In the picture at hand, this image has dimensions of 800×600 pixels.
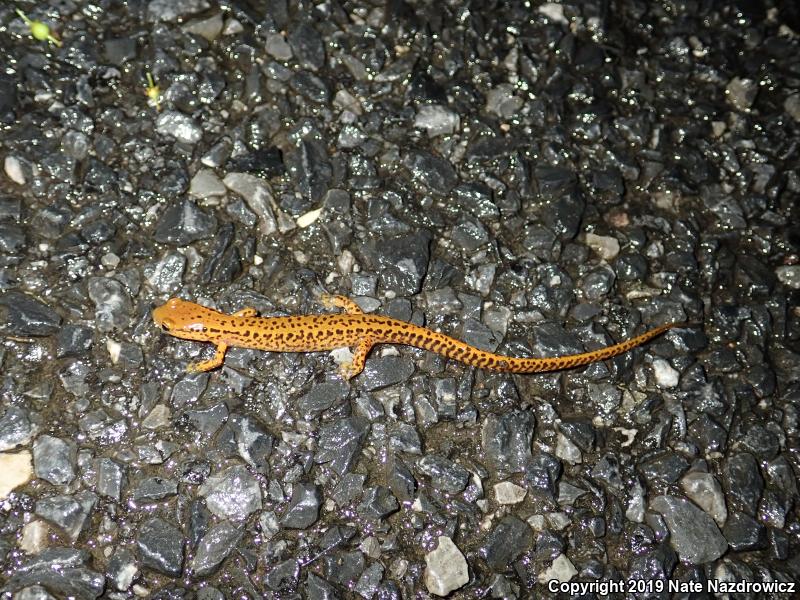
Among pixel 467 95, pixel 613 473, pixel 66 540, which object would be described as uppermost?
pixel 467 95

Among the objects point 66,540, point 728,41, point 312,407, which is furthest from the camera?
point 728,41

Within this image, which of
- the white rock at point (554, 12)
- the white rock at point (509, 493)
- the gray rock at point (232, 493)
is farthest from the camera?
the white rock at point (554, 12)

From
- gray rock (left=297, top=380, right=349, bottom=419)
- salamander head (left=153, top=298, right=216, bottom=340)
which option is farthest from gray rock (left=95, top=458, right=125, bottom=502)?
gray rock (left=297, top=380, right=349, bottom=419)

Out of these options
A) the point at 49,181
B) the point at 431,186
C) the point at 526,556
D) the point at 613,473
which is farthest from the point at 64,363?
the point at 613,473

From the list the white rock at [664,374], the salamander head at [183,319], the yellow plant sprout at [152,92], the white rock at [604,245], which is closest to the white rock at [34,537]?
the salamander head at [183,319]

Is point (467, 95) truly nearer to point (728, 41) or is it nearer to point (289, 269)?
point (289, 269)

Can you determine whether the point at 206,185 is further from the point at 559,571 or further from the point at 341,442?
the point at 559,571

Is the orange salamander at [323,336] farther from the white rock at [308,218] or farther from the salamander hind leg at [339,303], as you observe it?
the white rock at [308,218]

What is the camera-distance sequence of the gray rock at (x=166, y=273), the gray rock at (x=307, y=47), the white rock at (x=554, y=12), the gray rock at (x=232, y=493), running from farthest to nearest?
the white rock at (x=554, y=12) < the gray rock at (x=307, y=47) < the gray rock at (x=166, y=273) < the gray rock at (x=232, y=493)
